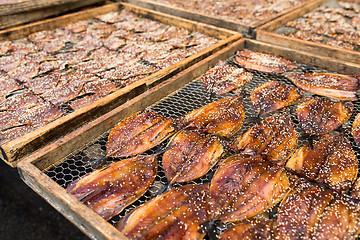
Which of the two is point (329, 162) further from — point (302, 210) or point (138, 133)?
point (138, 133)

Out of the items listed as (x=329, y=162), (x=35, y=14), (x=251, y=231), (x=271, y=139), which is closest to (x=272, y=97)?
(x=271, y=139)

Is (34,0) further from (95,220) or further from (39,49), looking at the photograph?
(95,220)

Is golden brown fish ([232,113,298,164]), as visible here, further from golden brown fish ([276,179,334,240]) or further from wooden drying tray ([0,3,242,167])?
wooden drying tray ([0,3,242,167])

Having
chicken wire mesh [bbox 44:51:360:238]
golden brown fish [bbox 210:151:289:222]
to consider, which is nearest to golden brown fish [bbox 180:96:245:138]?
chicken wire mesh [bbox 44:51:360:238]

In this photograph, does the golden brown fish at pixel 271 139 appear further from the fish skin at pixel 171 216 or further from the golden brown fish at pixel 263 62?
the golden brown fish at pixel 263 62

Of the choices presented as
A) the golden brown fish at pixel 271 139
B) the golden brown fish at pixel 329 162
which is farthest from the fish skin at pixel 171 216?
the golden brown fish at pixel 329 162

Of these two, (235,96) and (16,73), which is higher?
(16,73)

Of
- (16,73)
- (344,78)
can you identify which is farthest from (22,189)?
(344,78)
